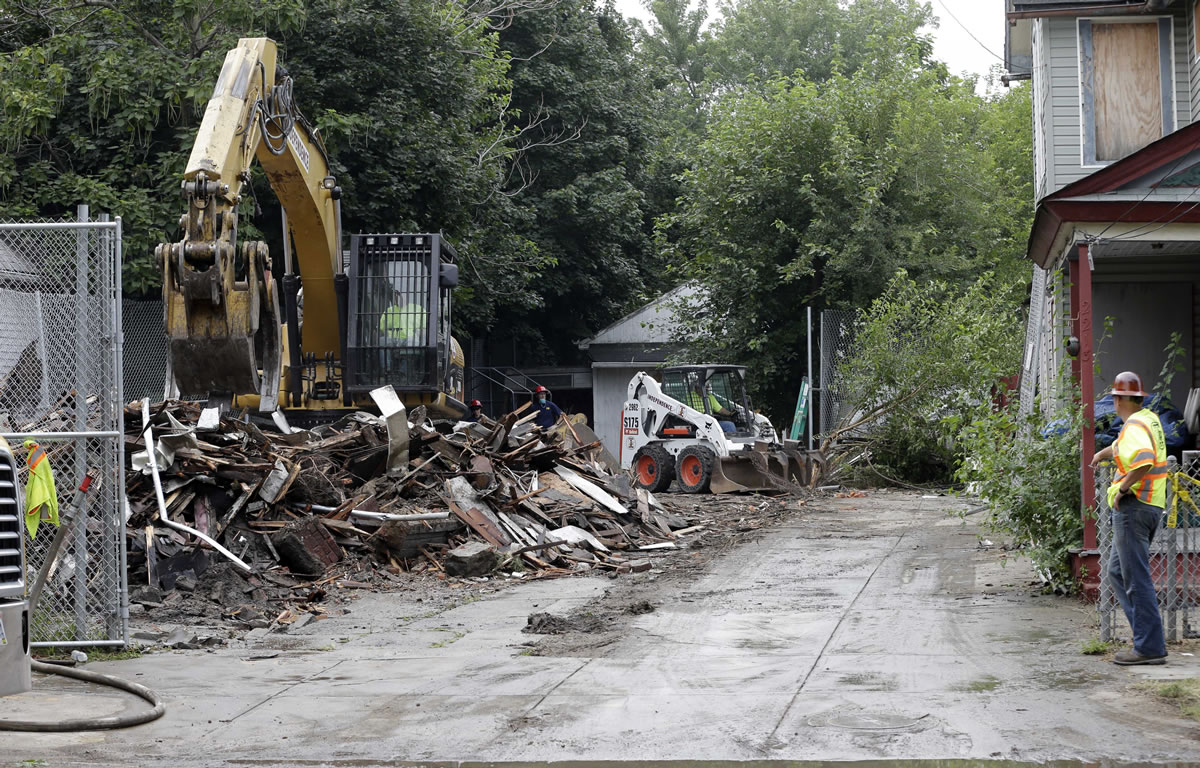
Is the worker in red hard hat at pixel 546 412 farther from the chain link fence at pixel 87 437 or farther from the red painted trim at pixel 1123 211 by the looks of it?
the chain link fence at pixel 87 437

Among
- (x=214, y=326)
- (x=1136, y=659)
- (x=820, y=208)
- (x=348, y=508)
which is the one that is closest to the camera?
(x=1136, y=659)

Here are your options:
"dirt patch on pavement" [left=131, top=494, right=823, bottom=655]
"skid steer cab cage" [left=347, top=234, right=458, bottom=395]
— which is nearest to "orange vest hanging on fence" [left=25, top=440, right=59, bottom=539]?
"dirt patch on pavement" [left=131, top=494, right=823, bottom=655]

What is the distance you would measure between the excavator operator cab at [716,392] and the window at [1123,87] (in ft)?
27.9

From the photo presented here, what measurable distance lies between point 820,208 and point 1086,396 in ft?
68.9

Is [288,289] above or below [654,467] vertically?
above

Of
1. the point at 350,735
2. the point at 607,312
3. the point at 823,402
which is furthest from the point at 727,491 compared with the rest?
the point at 607,312

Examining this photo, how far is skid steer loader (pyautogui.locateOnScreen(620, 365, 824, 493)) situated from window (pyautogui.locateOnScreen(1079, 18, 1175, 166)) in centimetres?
836

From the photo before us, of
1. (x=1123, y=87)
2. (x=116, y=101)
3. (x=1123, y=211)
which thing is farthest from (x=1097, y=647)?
(x=116, y=101)

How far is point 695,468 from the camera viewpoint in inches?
889

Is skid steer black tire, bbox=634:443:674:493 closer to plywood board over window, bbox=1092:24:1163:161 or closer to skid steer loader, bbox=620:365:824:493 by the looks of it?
skid steer loader, bbox=620:365:824:493

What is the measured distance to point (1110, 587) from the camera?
8.37 metres

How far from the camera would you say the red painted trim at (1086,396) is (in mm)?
9934

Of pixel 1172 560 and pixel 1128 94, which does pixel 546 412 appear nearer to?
pixel 1128 94

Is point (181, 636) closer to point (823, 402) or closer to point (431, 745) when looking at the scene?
point (431, 745)
